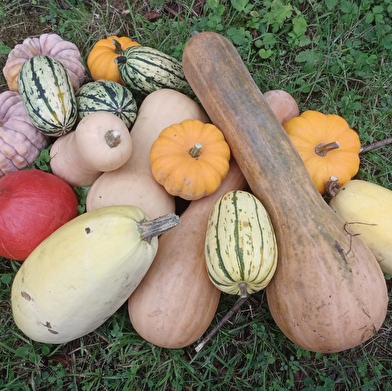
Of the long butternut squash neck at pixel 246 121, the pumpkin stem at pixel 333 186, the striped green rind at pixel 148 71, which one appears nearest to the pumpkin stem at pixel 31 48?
the striped green rind at pixel 148 71

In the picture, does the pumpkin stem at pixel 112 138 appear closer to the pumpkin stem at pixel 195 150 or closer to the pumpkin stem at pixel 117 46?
the pumpkin stem at pixel 195 150

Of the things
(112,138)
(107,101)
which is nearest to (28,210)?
(112,138)

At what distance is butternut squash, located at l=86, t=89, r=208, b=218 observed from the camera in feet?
8.56

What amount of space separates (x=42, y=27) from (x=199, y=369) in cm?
Result: 289

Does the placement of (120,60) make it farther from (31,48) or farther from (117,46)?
(31,48)

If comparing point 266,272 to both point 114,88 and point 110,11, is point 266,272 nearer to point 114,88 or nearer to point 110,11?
point 114,88

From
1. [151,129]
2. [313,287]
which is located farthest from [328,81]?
[313,287]

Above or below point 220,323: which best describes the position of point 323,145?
above

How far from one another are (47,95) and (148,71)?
699 mm

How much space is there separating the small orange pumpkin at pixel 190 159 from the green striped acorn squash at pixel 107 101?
391 millimetres

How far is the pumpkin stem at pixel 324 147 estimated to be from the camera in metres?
2.68

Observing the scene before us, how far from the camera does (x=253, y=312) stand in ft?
9.25

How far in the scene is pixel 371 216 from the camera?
2.55m

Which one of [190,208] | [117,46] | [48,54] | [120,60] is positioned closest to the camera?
[190,208]
